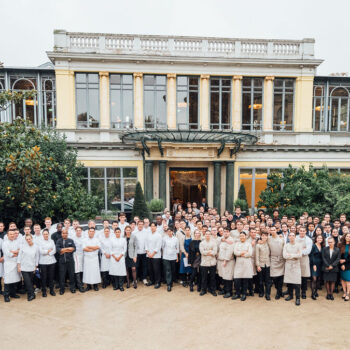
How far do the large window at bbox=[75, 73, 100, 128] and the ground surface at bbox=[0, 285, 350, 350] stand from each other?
10985 mm

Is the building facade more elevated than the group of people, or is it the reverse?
the building facade

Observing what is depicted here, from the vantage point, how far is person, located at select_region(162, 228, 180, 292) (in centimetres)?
827

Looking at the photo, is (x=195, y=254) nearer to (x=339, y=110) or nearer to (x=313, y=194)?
(x=313, y=194)

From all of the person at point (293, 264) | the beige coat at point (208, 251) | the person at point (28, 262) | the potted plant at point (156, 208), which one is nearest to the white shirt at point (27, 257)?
the person at point (28, 262)

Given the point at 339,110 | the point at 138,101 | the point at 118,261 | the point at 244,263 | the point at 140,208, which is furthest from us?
the point at 339,110

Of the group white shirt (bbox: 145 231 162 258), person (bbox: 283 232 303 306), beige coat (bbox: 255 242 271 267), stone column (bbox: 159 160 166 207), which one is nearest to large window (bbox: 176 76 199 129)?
stone column (bbox: 159 160 166 207)

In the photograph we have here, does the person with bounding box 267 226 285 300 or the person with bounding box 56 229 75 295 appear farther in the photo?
the person with bounding box 56 229 75 295

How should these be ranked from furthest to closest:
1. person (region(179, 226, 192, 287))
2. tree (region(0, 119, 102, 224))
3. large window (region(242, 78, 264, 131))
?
large window (region(242, 78, 264, 131))
tree (region(0, 119, 102, 224))
person (region(179, 226, 192, 287))

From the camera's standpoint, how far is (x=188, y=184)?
709 inches

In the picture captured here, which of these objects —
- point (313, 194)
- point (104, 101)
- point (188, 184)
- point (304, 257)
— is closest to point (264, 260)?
point (304, 257)

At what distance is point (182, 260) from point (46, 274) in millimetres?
3755

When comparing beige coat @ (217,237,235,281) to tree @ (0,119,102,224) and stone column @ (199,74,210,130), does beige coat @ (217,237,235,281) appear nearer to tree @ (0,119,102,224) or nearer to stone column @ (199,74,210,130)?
tree @ (0,119,102,224)

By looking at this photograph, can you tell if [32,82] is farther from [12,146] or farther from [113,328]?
[113,328]

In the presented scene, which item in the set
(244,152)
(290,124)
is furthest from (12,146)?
(290,124)
